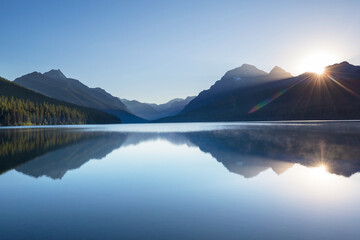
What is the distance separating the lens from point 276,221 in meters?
8.33

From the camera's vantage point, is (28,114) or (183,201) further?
(28,114)

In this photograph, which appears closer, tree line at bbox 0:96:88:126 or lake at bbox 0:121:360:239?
lake at bbox 0:121:360:239

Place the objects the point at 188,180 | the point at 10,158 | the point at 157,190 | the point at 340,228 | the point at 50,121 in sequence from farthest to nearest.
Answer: the point at 50,121
the point at 10,158
the point at 188,180
the point at 157,190
the point at 340,228

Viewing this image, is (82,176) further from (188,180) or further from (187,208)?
(187,208)

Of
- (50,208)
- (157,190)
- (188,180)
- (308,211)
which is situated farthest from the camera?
(188,180)

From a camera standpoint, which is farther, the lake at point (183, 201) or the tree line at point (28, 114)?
the tree line at point (28, 114)

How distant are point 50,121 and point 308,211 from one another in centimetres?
19509

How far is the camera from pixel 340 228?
7699mm

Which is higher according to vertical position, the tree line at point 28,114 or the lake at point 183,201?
the tree line at point 28,114

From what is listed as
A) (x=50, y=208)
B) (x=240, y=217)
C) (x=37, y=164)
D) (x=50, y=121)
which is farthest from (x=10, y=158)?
(x=50, y=121)

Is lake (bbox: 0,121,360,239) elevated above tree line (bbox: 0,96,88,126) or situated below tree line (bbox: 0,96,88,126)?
below

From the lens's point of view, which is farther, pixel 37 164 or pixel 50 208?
pixel 37 164

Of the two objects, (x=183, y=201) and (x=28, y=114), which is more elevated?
(x=28, y=114)

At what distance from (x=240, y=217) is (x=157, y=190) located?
5336mm
